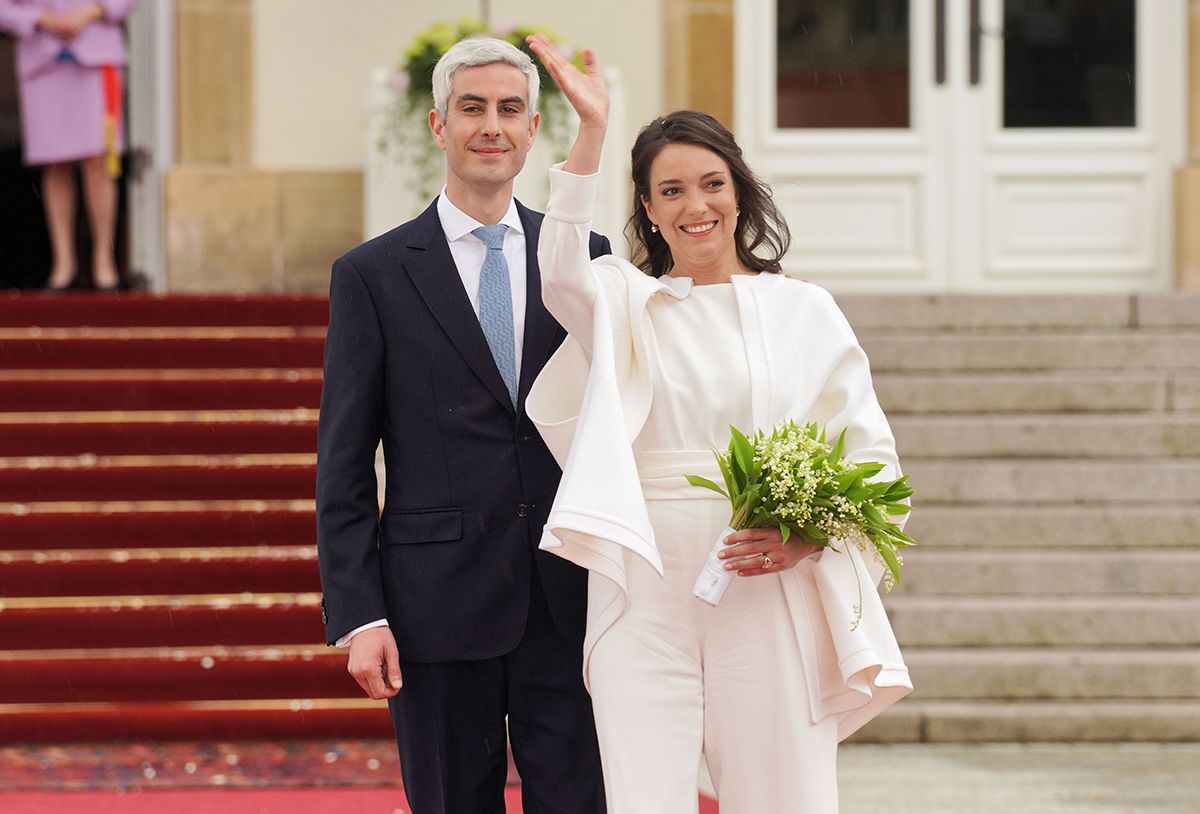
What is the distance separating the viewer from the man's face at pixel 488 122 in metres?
3.23

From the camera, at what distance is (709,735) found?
3031 millimetres

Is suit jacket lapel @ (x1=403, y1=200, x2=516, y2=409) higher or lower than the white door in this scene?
lower

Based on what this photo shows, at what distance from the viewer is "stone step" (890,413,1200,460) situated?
Answer: 7.29m

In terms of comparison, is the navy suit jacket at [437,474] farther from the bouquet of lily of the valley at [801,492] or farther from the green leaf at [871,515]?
Result: the green leaf at [871,515]

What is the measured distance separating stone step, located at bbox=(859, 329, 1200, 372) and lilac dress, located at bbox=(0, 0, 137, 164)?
413 centimetres

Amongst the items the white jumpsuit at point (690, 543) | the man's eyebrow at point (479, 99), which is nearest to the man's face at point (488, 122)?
the man's eyebrow at point (479, 99)

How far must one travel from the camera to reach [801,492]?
2.88 metres

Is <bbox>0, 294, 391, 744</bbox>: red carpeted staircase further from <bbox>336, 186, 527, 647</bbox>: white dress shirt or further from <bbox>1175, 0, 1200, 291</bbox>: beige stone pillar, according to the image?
<bbox>1175, 0, 1200, 291</bbox>: beige stone pillar

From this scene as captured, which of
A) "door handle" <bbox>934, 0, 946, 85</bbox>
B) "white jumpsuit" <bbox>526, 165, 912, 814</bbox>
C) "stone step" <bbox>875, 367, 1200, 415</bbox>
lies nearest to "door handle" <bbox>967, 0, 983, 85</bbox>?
"door handle" <bbox>934, 0, 946, 85</bbox>

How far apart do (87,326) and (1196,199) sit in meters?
5.73

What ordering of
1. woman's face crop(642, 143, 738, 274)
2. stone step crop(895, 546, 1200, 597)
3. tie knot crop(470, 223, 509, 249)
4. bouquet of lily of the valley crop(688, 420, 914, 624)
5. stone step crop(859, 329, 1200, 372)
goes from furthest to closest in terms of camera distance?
1. stone step crop(859, 329, 1200, 372)
2. stone step crop(895, 546, 1200, 597)
3. tie knot crop(470, 223, 509, 249)
4. woman's face crop(642, 143, 738, 274)
5. bouquet of lily of the valley crop(688, 420, 914, 624)

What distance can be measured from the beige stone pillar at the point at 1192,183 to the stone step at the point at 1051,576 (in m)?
3.34

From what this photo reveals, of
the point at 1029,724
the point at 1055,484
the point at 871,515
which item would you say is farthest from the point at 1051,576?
the point at 871,515

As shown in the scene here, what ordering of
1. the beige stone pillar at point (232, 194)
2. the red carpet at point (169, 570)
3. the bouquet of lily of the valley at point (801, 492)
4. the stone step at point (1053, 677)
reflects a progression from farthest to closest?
the beige stone pillar at point (232, 194)
the stone step at point (1053, 677)
the red carpet at point (169, 570)
the bouquet of lily of the valley at point (801, 492)
